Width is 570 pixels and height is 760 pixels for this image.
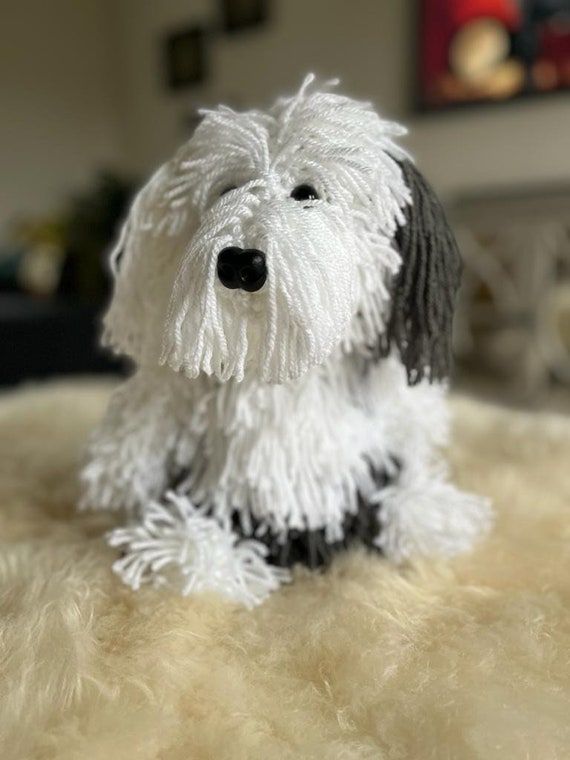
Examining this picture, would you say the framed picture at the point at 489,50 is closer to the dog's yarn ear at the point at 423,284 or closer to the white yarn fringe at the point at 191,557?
the dog's yarn ear at the point at 423,284

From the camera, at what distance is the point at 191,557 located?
0.48 meters

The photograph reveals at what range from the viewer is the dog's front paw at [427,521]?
1.73ft

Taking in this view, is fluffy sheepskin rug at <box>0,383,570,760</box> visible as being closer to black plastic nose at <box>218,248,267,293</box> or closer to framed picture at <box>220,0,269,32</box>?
black plastic nose at <box>218,248,267,293</box>

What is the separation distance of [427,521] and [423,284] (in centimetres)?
19

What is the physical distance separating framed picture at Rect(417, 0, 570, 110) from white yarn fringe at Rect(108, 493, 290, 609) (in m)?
1.81

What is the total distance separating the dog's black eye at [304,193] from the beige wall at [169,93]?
1.74m

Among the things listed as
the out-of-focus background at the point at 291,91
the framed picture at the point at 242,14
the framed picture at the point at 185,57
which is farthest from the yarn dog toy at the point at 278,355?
the framed picture at the point at 185,57

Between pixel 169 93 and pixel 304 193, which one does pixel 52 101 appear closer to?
pixel 169 93

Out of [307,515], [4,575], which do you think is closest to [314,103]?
[307,515]

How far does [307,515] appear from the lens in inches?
20.4

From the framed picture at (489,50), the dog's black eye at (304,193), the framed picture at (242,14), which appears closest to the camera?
the dog's black eye at (304,193)

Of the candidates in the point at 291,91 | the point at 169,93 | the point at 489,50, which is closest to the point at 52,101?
the point at 169,93

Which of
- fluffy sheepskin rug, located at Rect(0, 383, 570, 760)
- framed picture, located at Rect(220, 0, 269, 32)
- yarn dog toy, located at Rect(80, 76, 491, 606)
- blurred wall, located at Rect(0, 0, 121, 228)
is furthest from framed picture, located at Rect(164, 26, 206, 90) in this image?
fluffy sheepskin rug, located at Rect(0, 383, 570, 760)

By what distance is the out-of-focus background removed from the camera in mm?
1856
